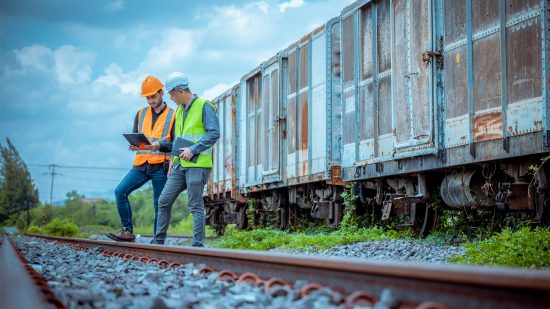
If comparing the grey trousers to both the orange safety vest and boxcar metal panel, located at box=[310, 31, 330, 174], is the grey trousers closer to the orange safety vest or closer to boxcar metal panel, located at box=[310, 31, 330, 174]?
the orange safety vest

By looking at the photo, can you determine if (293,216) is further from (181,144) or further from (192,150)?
(192,150)

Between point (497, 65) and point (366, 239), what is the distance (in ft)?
11.1

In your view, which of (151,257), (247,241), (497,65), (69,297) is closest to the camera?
(69,297)

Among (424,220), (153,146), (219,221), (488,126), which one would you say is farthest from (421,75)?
(219,221)

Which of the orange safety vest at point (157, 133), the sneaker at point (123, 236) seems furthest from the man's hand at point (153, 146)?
the sneaker at point (123, 236)

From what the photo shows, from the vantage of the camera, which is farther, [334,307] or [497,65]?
[497,65]

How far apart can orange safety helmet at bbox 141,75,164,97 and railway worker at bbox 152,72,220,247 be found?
0.96 m

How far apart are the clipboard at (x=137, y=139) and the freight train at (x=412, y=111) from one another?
11.6 ft

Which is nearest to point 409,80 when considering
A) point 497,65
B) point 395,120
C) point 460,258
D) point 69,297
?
point 395,120

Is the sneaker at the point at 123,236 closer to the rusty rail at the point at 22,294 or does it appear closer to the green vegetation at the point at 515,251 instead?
the green vegetation at the point at 515,251

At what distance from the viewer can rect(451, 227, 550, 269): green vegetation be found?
6855 mm

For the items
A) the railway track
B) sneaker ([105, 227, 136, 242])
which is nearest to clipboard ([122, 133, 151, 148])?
sneaker ([105, 227, 136, 242])

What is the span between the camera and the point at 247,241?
12.9 meters

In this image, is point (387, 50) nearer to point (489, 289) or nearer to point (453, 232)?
point (453, 232)
